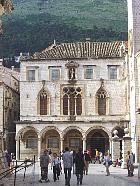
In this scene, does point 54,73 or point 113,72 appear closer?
point 113,72

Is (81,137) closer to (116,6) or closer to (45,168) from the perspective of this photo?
(45,168)

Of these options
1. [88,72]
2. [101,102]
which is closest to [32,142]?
[101,102]

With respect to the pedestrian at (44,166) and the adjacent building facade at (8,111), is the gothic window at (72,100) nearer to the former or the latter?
the adjacent building facade at (8,111)

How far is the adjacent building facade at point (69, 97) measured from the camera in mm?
58375

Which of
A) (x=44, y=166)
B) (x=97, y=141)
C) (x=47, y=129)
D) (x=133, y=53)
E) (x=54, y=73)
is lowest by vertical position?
(x=44, y=166)

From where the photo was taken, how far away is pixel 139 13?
54469mm

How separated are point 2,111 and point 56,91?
21.1 feet

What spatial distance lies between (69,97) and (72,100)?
18.0 inches

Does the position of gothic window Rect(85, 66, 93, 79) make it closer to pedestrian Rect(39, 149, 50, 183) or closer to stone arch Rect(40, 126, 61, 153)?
stone arch Rect(40, 126, 61, 153)

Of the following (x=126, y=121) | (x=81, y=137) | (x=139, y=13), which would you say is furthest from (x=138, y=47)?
(x=81, y=137)

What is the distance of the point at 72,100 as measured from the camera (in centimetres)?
5962

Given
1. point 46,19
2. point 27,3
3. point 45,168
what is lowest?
point 45,168

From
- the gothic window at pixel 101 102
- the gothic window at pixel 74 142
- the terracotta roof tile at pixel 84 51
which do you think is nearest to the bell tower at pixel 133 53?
the terracotta roof tile at pixel 84 51

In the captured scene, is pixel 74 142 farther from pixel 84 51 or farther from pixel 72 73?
pixel 84 51
